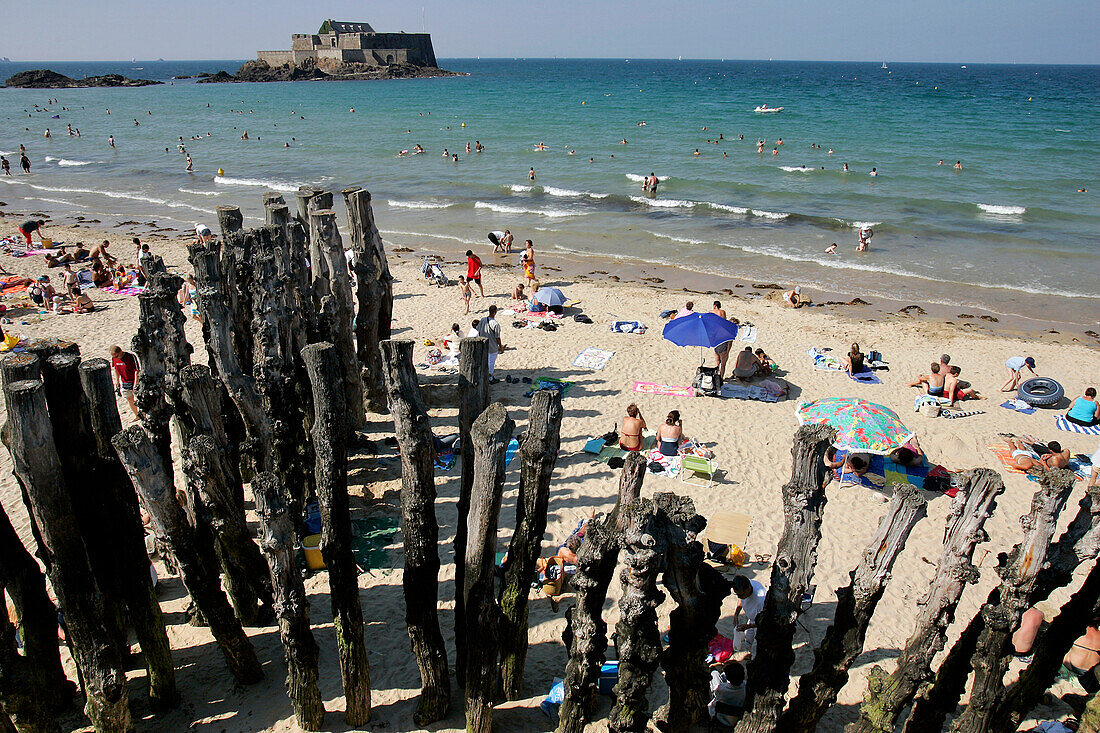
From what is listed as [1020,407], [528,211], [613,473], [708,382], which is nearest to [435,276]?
[708,382]

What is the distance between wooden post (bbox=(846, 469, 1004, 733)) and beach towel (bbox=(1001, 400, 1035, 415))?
9645 millimetres

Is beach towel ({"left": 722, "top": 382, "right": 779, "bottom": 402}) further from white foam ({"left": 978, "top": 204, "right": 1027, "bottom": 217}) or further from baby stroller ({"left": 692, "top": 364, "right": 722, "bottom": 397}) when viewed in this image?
white foam ({"left": 978, "top": 204, "right": 1027, "bottom": 217})

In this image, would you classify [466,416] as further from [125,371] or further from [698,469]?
[125,371]

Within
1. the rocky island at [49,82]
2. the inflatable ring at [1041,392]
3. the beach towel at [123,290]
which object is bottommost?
the inflatable ring at [1041,392]

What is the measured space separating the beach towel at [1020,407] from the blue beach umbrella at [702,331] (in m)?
5.74

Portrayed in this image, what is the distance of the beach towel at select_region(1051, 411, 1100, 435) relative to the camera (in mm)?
11969

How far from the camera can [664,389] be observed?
13.4m

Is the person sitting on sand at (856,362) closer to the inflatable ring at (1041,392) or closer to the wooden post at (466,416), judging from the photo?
the inflatable ring at (1041,392)

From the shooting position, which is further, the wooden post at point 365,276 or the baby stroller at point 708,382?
the baby stroller at point 708,382

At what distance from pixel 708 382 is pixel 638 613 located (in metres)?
8.74

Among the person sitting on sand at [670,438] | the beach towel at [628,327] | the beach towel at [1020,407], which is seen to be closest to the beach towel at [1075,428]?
the beach towel at [1020,407]

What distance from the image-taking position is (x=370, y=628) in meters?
7.34

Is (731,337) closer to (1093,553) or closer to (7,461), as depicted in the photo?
(1093,553)

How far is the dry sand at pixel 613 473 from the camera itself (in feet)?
21.4
